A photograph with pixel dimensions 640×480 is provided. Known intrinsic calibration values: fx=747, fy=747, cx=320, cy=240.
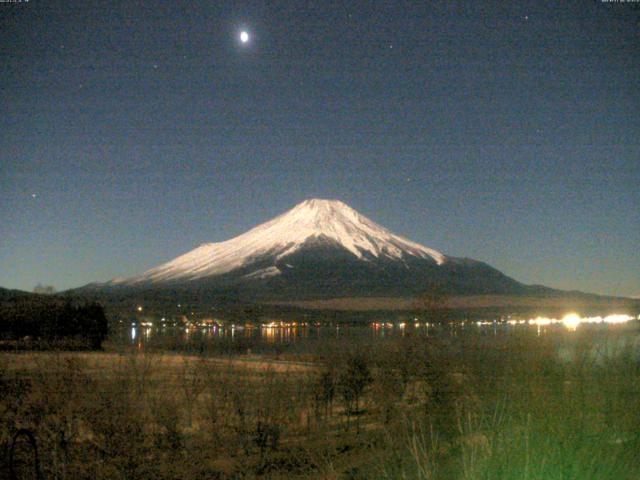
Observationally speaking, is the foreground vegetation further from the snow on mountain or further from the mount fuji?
the snow on mountain

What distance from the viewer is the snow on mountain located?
16700 centimetres

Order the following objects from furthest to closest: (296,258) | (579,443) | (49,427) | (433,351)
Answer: (296,258) < (433,351) < (49,427) < (579,443)

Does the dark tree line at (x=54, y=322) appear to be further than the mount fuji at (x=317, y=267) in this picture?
No

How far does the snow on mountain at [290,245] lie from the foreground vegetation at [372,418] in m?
140

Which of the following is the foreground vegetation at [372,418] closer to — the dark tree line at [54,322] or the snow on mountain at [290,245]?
the dark tree line at [54,322]

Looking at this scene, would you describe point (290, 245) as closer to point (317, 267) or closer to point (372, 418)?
point (317, 267)

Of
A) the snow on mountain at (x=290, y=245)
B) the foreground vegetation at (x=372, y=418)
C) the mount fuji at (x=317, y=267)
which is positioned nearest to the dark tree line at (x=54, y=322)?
the foreground vegetation at (x=372, y=418)

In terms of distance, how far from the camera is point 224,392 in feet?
40.0

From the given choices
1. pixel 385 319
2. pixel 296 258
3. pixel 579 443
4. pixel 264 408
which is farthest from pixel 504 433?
pixel 296 258

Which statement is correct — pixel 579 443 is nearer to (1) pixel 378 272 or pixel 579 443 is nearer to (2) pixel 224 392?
(2) pixel 224 392

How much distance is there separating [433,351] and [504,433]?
828 cm

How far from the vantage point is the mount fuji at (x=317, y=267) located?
147250 mm

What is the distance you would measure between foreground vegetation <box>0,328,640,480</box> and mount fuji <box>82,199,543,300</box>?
11867cm

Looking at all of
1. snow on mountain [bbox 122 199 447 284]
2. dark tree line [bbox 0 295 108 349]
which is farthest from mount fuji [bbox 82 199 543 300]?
dark tree line [bbox 0 295 108 349]
